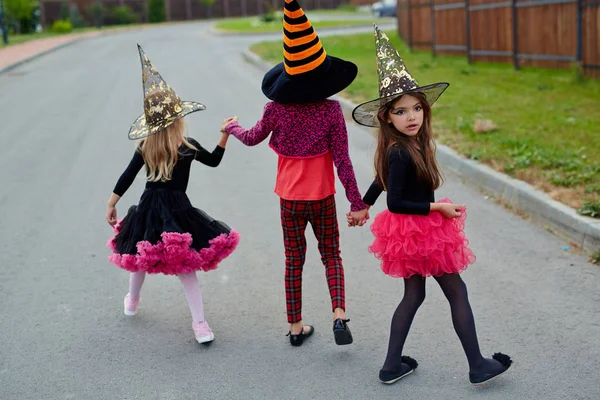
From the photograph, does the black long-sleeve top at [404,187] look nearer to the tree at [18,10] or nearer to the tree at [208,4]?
the tree at [18,10]

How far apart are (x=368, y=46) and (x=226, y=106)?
34.6 feet

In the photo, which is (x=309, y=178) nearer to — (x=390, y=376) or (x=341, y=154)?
(x=341, y=154)

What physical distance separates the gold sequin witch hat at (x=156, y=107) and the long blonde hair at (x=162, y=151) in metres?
0.04

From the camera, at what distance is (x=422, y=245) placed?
396 cm

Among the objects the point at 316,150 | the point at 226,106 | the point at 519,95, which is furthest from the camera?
the point at 226,106

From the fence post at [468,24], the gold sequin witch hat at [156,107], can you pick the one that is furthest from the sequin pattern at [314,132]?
the fence post at [468,24]

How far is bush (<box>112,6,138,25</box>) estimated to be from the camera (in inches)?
2082

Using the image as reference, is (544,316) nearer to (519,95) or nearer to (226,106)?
(519,95)

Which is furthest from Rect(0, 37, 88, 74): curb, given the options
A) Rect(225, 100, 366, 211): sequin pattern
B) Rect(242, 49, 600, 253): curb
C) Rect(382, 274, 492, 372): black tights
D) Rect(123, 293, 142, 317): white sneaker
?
Rect(382, 274, 492, 372): black tights

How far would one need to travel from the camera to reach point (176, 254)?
4598 mm

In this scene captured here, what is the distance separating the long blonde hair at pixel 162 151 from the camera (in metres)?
4.66

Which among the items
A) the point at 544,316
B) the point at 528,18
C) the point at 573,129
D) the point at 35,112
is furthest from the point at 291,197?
the point at 528,18

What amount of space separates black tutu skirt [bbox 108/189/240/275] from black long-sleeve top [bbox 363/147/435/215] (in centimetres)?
122

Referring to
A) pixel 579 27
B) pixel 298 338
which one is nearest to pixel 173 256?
pixel 298 338
